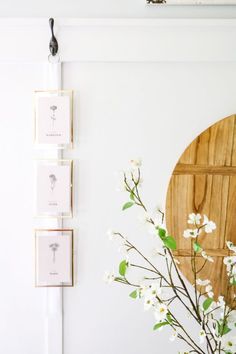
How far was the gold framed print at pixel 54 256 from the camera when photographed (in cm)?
159

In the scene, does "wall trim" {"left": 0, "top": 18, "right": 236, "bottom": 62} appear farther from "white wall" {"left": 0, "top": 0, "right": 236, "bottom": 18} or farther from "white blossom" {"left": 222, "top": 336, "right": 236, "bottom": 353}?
"white blossom" {"left": 222, "top": 336, "right": 236, "bottom": 353}

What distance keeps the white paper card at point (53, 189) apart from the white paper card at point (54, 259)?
11 centimetres

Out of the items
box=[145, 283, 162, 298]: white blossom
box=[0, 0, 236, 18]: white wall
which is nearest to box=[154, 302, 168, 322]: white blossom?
box=[145, 283, 162, 298]: white blossom

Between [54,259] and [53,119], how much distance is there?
1.79ft

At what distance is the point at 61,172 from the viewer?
1.59 meters

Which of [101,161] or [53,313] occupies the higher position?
[101,161]

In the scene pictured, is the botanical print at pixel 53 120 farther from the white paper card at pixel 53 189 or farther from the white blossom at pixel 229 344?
the white blossom at pixel 229 344

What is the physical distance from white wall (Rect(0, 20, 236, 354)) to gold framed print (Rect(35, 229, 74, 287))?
43 mm

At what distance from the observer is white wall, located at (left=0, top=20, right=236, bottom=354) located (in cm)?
160

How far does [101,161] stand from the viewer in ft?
5.30

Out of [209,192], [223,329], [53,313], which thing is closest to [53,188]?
[53,313]

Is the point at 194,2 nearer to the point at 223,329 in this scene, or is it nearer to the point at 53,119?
the point at 53,119

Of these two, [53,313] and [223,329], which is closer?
[223,329]

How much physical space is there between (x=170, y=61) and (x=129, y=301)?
0.96 metres
